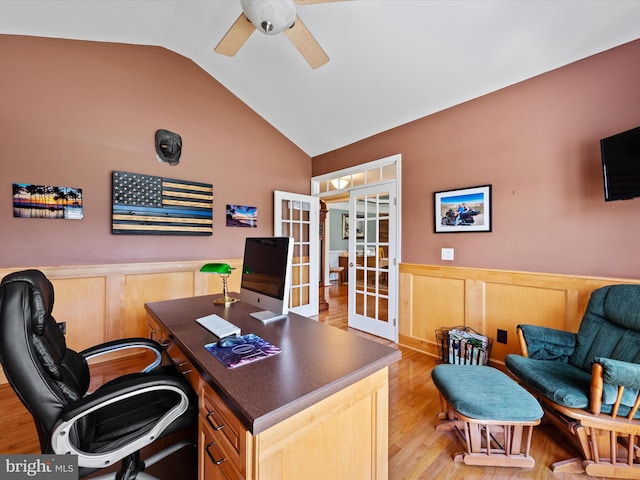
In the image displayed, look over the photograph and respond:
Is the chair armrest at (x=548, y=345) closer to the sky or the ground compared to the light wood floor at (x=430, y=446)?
closer to the sky

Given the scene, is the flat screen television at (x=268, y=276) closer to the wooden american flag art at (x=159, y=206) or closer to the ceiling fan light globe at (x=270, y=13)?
the ceiling fan light globe at (x=270, y=13)

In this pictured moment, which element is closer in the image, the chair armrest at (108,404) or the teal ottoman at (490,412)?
the chair armrest at (108,404)

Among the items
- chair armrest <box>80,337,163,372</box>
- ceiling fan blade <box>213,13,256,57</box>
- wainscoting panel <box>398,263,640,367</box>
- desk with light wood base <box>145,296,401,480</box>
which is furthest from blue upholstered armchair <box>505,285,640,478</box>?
ceiling fan blade <box>213,13,256,57</box>

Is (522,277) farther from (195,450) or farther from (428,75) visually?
(195,450)

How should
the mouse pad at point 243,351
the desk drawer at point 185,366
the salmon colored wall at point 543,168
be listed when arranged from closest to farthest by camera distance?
1. the mouse pad at point 243,351
2. the desk drawer at point 185,366
3. the salmon colored wall at point 543,168

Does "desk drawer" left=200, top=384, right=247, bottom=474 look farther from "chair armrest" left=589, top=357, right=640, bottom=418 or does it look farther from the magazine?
the magazine

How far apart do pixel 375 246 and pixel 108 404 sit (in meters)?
2.99

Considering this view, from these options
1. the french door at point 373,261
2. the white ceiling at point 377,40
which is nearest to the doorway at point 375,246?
the french door at point 373,261

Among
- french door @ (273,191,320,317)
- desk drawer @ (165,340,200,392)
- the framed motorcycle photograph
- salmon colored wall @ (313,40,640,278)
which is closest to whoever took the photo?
desk drawer @ (165,340,200,392)

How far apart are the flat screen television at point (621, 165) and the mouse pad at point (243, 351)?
2471mm

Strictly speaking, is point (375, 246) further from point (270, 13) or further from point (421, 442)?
point (270, 13)

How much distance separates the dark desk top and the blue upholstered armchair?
1.17 metres

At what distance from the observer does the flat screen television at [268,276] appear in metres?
1.44

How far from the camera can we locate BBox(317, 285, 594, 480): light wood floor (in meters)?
1.47
